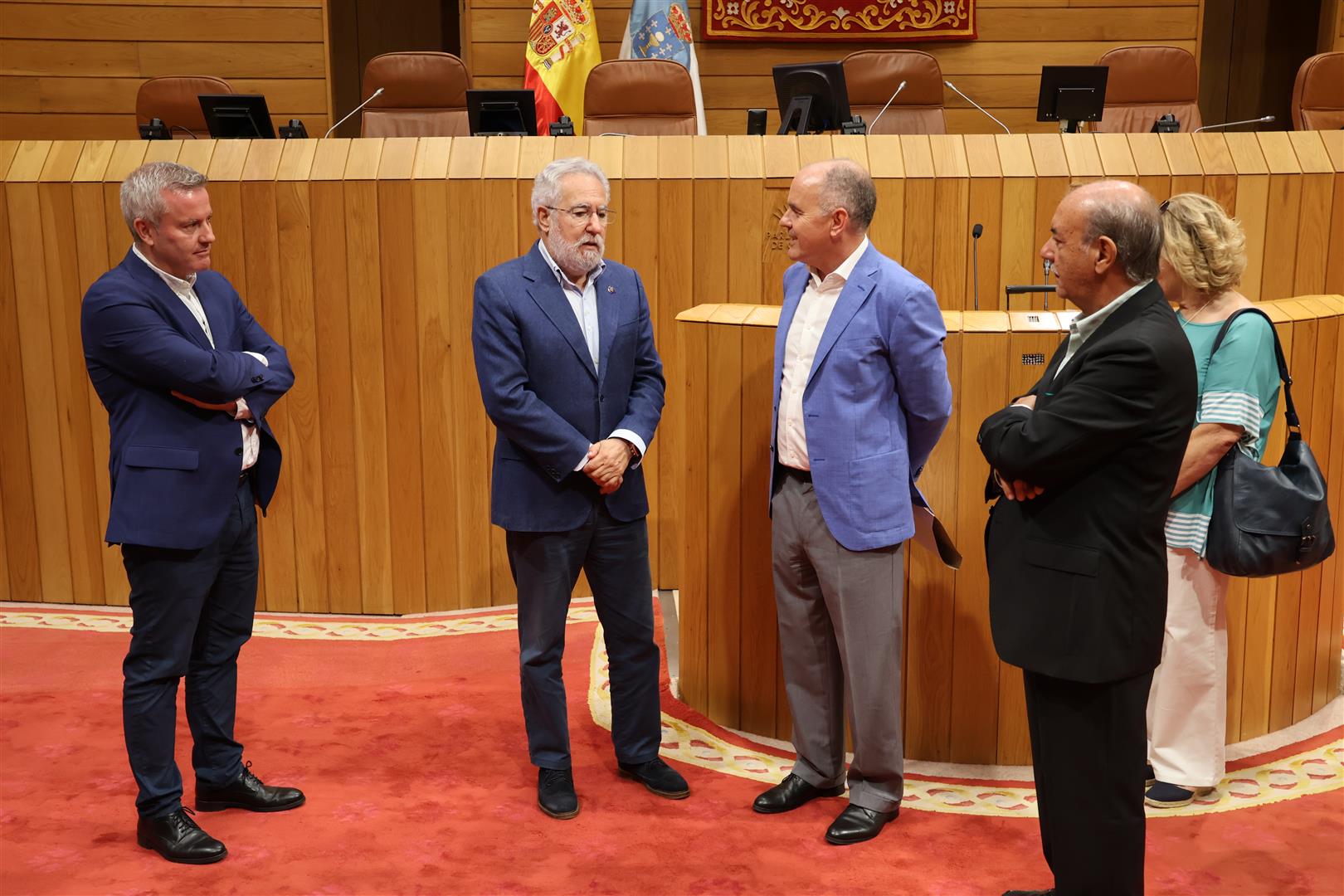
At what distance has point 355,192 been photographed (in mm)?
4090

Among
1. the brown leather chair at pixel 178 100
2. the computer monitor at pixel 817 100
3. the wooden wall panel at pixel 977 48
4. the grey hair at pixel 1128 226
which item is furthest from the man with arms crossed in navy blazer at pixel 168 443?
the wooden wall panel at pixel 977 48

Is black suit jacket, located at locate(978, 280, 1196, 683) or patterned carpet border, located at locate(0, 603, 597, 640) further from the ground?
black suit jacket, located at locate(978, 280, 1196, 683)

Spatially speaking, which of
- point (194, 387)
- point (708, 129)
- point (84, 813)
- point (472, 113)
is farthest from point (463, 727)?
point (708, 129)

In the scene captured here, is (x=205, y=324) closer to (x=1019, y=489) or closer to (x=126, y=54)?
(x=1019, y=489)

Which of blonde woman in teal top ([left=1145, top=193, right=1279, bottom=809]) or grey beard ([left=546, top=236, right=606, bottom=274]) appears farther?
grey beard ([left=546, top=236, right=606, bottom=274])

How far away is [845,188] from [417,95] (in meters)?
3.67

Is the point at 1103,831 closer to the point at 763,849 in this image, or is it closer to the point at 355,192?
the point at 763,849

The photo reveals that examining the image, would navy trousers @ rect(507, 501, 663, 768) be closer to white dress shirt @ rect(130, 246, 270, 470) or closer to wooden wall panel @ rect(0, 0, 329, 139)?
white dress shirt @ rect(130, 246, 270, 470)

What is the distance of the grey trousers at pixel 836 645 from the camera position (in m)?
2.63

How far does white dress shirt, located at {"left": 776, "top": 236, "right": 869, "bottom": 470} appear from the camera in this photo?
103 inches

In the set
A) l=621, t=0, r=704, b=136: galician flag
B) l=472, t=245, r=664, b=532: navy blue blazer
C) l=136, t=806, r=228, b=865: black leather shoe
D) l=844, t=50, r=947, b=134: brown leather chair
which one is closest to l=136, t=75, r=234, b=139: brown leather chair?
l=621, t=0, r=704, b=136: galician flag

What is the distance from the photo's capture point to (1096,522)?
1.89 meters

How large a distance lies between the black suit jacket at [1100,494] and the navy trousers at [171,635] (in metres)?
1.60

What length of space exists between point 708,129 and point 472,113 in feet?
8.98
